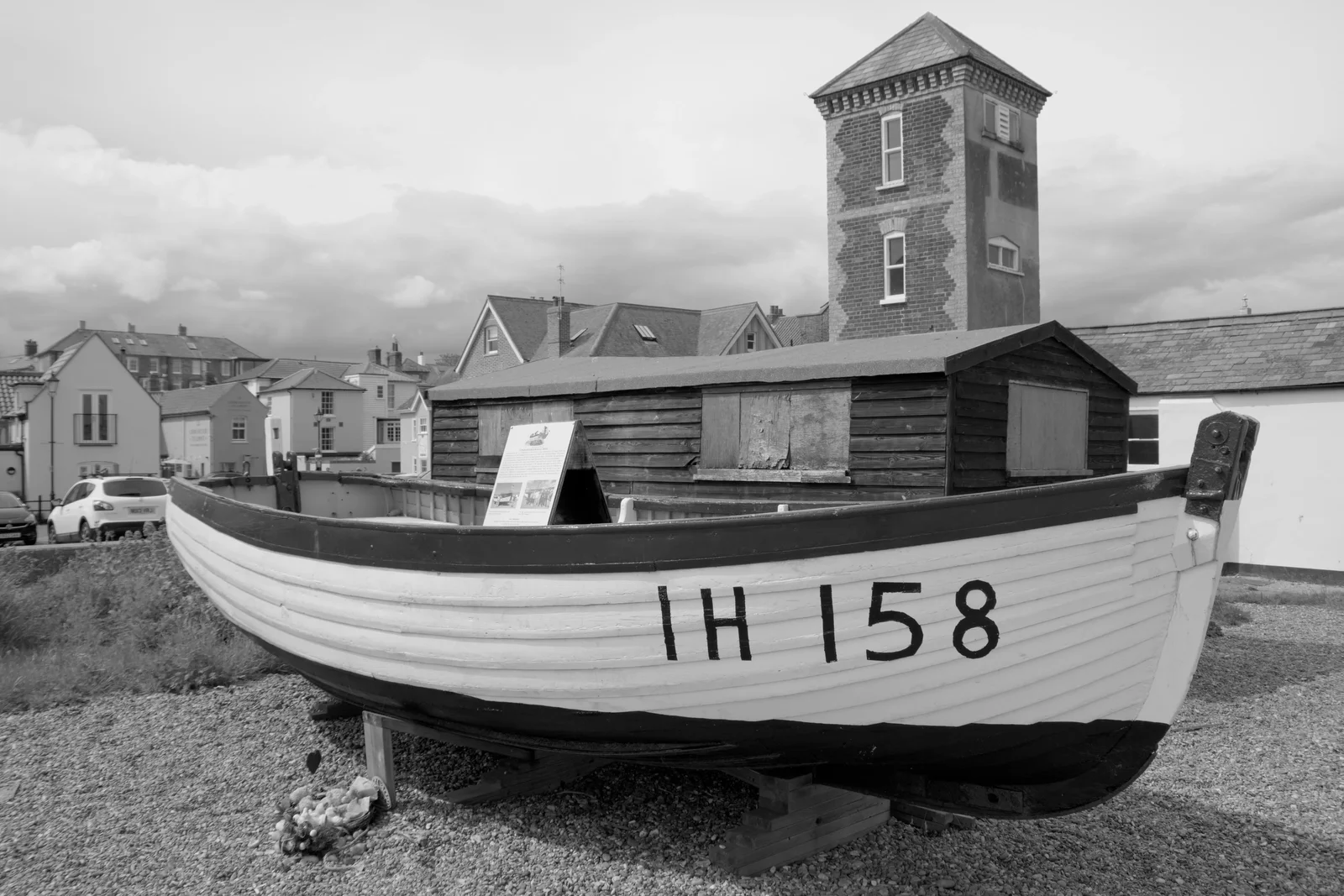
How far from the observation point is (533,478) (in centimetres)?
507

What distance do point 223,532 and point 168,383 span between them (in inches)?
4633

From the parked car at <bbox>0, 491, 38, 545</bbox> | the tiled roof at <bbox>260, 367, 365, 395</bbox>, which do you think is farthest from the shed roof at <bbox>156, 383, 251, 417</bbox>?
the parked car at <bbox>0, 491, 38, 545</bbox>

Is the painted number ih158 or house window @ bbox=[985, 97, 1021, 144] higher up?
house window @ bbox=[985, 97, 1021, 144]

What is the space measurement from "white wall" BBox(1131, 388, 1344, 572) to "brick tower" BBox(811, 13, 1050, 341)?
7581 mm

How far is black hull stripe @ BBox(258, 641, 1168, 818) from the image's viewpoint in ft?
11.6

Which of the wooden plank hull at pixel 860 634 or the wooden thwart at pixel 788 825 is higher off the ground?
the wooden plank hull at pixel 860 634

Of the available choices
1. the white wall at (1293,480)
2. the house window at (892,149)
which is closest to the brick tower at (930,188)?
the house window at (892,149)

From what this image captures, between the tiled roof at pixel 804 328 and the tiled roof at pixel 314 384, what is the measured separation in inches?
1167

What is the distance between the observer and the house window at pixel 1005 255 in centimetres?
2133

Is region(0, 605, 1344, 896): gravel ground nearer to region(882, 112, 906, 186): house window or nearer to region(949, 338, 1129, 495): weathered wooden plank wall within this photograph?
region(949, 338, 1129, 495): weathered wooden plank wall

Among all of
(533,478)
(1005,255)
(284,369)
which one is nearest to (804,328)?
(1005,255)

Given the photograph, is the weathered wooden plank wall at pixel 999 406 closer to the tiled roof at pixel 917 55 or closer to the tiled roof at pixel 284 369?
the tiled roof at pixel 917 55

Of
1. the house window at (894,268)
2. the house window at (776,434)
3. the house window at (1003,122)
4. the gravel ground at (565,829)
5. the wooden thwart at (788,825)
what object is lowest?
the gravel ground at (565,829)

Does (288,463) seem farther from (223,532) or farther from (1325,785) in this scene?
(1325,785)
